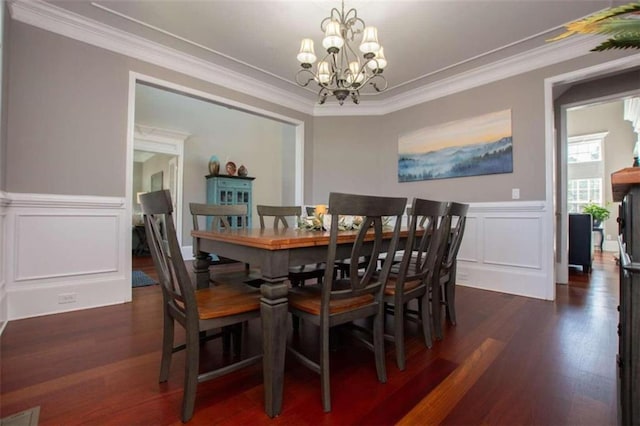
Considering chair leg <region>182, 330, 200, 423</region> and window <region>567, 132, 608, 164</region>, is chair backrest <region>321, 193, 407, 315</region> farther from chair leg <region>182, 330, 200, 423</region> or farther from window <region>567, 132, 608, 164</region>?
window <region>567, 132, 608, 164</region>

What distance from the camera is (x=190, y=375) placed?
1227 mm

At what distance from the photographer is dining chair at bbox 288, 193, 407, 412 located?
127cm

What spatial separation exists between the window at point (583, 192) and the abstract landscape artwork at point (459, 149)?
633 centimetres

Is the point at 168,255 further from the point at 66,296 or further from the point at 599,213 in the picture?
the point at 599,213

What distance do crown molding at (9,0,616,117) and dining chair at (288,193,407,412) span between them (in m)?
2.98

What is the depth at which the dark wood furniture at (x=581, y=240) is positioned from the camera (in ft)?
14.0

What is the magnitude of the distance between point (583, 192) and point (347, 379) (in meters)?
9.48

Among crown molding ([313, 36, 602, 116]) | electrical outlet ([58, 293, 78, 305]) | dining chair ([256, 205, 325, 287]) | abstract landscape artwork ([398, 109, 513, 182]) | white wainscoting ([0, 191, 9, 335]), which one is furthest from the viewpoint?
abstract landscape artwork ([398, 109, 513, 182])

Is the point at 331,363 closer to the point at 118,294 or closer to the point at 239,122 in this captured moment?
the point at 118,294

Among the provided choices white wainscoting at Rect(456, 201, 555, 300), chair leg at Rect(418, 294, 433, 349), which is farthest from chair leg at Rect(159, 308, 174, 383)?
white wainscoting at Rect(456, 201, 555, 300)

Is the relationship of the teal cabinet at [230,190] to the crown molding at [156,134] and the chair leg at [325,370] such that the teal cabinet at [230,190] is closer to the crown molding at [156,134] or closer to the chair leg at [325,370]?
the crown molding at [156,134]

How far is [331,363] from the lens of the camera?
5.64 feet

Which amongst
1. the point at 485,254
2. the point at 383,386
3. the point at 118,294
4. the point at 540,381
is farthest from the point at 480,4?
the point at 118,294

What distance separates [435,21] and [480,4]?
36cm
